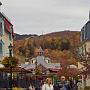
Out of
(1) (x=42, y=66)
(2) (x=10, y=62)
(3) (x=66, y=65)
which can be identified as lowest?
(2) (x=10, y=62)

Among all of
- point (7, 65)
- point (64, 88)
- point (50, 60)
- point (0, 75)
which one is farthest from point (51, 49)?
point (64, 88)

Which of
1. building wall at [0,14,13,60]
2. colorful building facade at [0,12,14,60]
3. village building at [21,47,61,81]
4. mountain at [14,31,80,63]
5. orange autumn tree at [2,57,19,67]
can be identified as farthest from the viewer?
mountain at [14,31,80,63]

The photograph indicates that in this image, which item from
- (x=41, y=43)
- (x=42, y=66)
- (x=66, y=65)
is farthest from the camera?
(x=41, y=43)

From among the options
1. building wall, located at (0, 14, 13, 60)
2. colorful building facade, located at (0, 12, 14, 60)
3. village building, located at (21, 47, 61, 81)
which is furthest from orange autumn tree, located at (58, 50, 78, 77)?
building wall, located at (0, 14, 13, 60)

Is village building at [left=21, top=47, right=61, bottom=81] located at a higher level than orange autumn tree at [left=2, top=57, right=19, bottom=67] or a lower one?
higher

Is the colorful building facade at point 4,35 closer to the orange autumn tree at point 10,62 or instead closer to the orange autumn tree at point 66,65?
the orange autumn tree at point 66,65

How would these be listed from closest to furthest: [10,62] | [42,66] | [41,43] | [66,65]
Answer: [10,62]
[66,65]
[42,66]
[41,43]

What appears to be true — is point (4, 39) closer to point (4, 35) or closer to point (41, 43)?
point (4, 35)

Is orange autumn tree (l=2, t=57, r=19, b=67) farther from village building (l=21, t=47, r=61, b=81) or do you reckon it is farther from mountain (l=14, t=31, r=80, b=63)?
mountain (l=14, t=31, r=80, b=63)

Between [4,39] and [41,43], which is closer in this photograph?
[4,39]

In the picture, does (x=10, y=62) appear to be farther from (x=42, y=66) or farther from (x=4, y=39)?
(x=42, y=66)

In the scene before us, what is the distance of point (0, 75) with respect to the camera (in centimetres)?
4753

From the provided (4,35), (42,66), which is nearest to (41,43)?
(42,66)

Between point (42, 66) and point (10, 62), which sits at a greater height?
Answer: point (42, 66)
